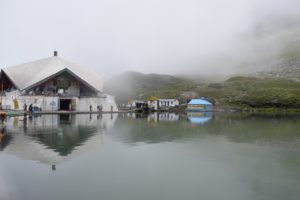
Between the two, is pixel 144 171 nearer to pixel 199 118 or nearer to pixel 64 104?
pixel 199 118

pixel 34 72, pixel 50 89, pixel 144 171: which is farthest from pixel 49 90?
pixel 144 171

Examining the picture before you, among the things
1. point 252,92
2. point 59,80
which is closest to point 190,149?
point 59,80

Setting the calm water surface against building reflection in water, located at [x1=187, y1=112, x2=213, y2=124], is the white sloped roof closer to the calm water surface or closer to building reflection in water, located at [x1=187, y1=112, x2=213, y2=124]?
building reflection in water, located at [x1=187, y1=112, x2=213, y2=124]

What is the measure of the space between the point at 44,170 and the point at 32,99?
40.0 m

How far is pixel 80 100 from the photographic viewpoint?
50656 mm

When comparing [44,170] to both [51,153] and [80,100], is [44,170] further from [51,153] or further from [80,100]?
[80,100]

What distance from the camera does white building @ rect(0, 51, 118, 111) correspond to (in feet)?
154

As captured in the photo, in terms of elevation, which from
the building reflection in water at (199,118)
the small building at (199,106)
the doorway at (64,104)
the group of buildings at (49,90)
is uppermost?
the group of buildings at (49,90)

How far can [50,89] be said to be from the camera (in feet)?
165

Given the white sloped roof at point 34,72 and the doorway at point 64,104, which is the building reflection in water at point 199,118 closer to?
the white sloped roof at point 34,72

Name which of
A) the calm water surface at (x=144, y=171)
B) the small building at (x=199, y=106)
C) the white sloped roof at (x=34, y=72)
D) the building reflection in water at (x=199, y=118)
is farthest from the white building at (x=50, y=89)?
the calm water surface at (x=144, y=171)

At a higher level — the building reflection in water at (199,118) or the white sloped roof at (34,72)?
the white sloped roof at (34,72)

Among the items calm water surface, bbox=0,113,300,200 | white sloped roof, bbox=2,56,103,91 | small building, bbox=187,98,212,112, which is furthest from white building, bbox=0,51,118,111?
calm water surface, bbox=0,113,300,200

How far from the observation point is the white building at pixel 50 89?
1848 inches
